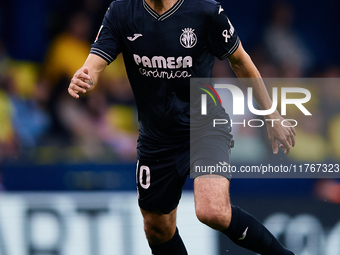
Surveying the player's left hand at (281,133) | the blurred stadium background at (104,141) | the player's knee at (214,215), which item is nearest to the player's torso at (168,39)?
the player's left hand at (281,133)

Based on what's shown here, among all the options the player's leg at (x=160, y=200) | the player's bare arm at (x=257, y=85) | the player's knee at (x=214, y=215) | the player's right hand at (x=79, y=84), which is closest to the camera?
the player's right hand at (x=79, y=84)

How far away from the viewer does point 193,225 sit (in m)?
4.71

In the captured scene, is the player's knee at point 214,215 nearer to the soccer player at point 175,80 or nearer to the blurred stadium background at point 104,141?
the soccer player at point 175,80

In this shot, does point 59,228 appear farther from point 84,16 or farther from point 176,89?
point 84,16

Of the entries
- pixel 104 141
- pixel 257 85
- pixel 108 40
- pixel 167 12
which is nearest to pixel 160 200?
pixel 257 85

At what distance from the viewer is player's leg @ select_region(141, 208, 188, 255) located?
3.66m

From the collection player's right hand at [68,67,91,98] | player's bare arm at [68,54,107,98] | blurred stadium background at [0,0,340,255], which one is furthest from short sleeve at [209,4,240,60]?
blurred stadium background at [0,0,340,255]

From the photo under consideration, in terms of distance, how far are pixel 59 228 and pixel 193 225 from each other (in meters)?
1.10

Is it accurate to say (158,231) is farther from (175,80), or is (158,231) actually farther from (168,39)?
(168,39)

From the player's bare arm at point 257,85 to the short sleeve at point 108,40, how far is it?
0.69 m

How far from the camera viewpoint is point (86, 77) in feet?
9.96

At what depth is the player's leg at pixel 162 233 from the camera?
366cm

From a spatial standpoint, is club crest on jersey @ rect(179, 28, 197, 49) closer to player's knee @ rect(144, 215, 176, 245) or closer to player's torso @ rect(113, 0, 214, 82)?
player's torso @ rect(113, 0, 214, 82)

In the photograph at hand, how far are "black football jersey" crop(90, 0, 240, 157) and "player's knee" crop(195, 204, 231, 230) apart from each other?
0.48 metres
